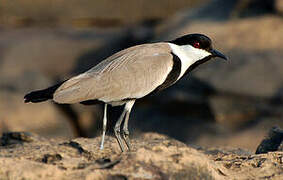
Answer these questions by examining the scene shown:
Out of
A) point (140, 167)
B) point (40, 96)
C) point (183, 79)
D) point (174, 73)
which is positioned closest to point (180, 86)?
point (183, 79)

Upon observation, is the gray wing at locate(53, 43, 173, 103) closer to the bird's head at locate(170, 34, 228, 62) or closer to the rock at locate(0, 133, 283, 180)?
the bird's head at locate(170, 34, 228, 62)

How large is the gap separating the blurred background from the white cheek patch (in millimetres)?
4790

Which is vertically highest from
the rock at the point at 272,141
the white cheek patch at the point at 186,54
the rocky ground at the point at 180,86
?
the white cheek patch at the point at 186,54

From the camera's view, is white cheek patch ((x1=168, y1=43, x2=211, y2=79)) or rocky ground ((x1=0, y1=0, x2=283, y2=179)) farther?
rocky ground ((x1=0, y1=0, x2=283, y2=179))

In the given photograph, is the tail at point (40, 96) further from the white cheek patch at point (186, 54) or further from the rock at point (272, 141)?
the rock at point (272, 141)

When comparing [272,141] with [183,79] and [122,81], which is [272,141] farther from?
[183,79]

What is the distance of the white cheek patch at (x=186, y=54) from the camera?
6121 millimetres

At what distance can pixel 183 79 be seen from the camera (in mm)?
12391

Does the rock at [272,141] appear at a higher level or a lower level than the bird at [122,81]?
lower

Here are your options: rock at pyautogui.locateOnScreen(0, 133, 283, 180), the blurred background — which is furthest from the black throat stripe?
the blurred background

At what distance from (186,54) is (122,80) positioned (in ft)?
2.38

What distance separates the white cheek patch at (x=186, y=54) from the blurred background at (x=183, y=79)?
4.79 metres

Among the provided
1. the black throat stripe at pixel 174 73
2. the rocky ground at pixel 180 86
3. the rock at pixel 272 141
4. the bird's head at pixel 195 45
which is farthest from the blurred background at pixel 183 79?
the black throat stripe at pixel 174 73

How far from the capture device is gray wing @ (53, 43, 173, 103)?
19.5ft
